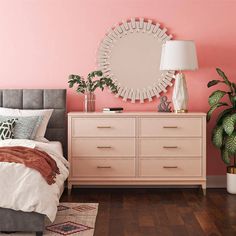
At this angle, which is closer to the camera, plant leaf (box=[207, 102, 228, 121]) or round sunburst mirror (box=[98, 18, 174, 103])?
plant leaf (box=[207, 102, 228, 121])

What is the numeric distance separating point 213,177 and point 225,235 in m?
1.98

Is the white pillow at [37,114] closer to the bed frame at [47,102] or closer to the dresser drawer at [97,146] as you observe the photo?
the bed frame at [47,102]

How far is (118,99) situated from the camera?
5.77m

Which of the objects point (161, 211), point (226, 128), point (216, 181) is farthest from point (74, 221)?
point (216, 181)

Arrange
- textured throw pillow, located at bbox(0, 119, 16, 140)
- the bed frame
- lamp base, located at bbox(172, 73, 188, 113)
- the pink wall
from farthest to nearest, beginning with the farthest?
the pink wall, the bed frame, lamp base, located at bbox(172, 73, 188, 113), textured throw pillow, located at bbox(0, 119, 16, 140)

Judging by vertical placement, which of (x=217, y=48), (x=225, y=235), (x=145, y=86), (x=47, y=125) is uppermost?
(x=217, y=48)

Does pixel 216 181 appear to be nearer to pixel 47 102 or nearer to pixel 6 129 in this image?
pixel 47 102

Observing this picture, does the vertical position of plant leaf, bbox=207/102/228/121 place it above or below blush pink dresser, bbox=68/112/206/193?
above

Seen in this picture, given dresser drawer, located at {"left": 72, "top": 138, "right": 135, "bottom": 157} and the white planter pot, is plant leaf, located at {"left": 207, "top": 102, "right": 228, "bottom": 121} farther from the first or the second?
dresser drawer, located at {"left": 72, "top": 138, "right": 135, "bottom": 157}

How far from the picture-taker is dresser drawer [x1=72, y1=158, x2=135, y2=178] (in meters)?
5.38

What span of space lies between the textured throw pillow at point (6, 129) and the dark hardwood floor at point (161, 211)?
0.79 m

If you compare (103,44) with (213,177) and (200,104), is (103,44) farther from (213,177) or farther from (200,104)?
(213,177)

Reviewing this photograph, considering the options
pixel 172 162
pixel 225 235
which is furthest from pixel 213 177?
pixel 225 235

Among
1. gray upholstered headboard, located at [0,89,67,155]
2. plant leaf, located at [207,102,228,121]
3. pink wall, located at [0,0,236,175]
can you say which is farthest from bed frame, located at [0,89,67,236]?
plant leaf, located at [207,102,228,121]
